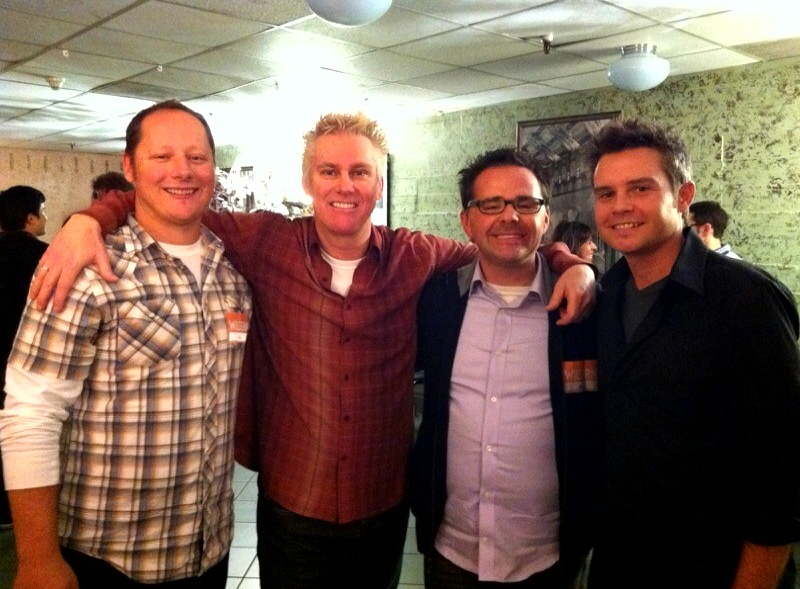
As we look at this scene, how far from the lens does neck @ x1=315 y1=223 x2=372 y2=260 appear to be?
1874mm

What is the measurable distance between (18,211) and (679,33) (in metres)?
4.11

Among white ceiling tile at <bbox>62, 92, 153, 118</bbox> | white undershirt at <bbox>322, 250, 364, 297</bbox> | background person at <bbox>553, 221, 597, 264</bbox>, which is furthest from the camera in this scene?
white ceiling tile at <bbox>62, 92, 153, 118</bbox>

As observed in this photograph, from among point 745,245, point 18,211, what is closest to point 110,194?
point 18,211

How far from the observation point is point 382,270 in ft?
6.16

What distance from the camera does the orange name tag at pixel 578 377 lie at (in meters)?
1.65

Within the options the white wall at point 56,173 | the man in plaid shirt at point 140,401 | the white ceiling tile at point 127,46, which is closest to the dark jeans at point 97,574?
the man in plaid shirt at point 140,401

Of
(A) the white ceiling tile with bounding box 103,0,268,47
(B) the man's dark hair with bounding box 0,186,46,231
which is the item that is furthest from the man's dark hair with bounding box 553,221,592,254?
(B) the man's dark hair with bounding box 0,186,46,231

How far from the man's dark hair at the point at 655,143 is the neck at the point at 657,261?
0.50 feet

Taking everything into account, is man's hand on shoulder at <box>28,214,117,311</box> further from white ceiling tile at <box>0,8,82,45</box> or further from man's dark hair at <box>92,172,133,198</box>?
white ceiling tile at <box>0,8,82,45</box>

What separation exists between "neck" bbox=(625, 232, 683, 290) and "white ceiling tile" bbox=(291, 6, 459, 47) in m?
2.58

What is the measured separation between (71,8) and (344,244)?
2.97 metres

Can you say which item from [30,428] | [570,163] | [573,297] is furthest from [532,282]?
[570,163]

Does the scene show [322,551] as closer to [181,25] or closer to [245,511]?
[245,511]

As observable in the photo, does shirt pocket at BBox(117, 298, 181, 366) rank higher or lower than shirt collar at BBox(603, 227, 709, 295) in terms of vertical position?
lower
